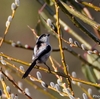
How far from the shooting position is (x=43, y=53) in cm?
200

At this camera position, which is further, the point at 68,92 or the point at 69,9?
the point at 69,9

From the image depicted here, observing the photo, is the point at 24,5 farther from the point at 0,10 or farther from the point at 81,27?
the point at 81,27

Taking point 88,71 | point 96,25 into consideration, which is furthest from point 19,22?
point 96,25

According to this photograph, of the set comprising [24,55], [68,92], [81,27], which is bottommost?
[24,55]

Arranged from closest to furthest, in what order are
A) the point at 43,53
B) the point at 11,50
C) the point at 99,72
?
the point at 43,53 < the point at 99,72 < the point at 11,50

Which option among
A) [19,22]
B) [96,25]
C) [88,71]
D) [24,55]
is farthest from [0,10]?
[96,25]

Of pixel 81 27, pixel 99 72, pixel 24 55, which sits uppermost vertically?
pixel 81 27

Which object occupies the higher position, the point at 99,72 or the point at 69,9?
the point at 69,9

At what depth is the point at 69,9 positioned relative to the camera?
1.78 m

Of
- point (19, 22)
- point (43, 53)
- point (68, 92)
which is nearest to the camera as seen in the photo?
point (68, 92)

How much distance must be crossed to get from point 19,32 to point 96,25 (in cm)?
721

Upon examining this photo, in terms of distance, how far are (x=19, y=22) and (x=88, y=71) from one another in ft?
21.8

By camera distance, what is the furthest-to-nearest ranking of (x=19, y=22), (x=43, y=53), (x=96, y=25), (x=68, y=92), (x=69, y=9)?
(x=19, y=22) < (x=43, y=53) < (x=69, y=9) < (x=96, y=25) < (x=68, y=92)

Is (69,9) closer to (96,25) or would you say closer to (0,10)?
(96,25)
